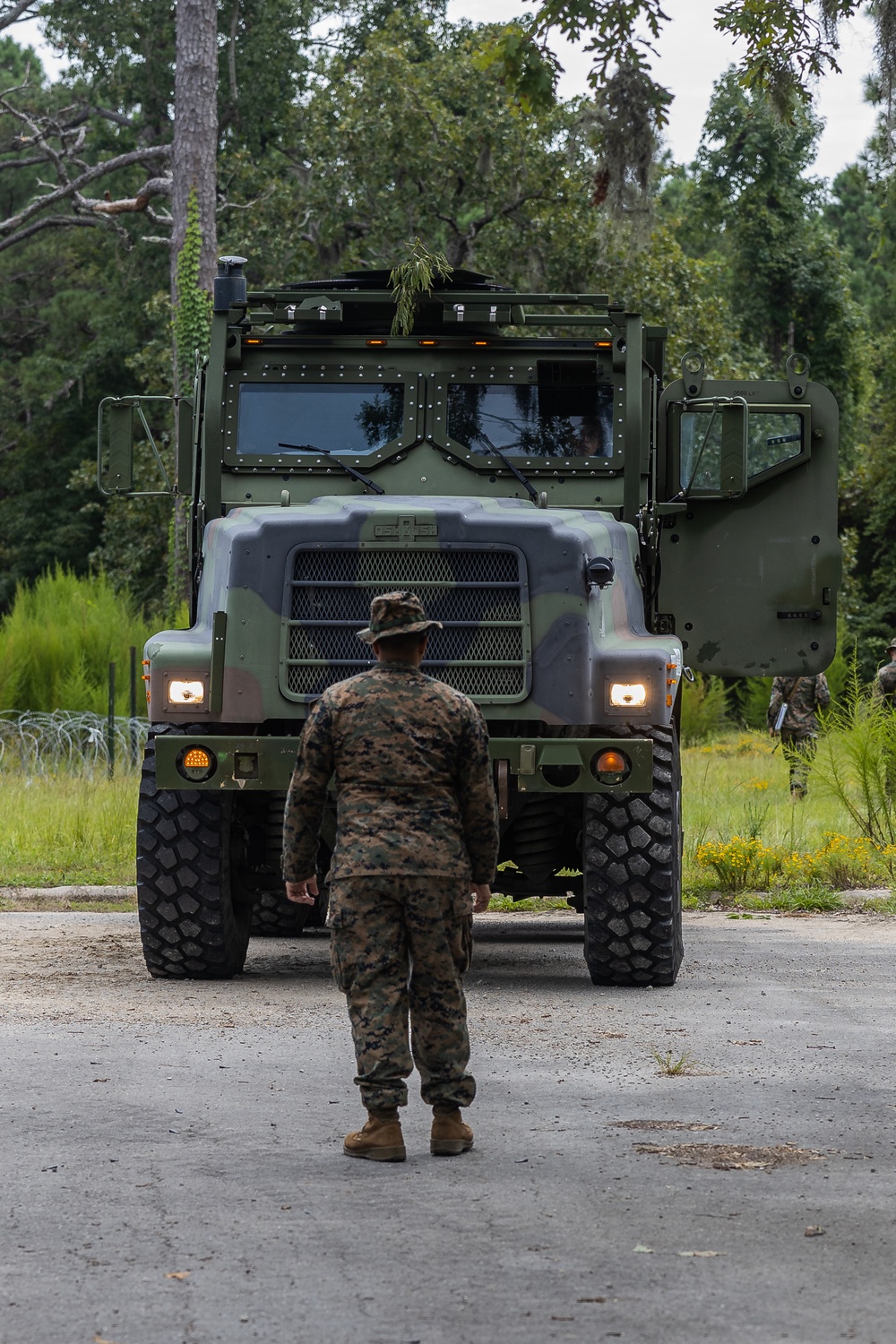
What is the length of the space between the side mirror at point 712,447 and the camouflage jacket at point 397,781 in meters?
4.31

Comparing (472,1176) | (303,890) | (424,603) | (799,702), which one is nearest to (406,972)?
(303,890)

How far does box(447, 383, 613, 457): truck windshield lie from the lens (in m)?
10.1

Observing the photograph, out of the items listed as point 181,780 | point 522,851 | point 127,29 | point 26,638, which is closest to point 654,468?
point 522,851

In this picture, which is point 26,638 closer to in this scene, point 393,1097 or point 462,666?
point 462,666

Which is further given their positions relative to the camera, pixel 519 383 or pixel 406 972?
pixel 519 383

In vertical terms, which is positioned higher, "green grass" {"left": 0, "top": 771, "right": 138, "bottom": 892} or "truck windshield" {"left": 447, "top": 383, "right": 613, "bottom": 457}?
"truck windshield" {"left": 447, "top": 383, "right": 613, "bottom": 457}

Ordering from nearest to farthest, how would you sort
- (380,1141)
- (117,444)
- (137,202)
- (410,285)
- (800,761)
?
(380,1141)
(410,285)
(117,444)
(800,761)
(137,202)

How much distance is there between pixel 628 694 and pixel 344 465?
2.09 metres

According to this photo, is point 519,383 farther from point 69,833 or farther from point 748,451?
point 69,833

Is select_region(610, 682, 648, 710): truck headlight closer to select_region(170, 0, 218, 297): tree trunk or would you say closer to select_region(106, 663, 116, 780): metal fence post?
select_region(106, 663, 116, 780): metal fence post

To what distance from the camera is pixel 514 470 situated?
9969mm

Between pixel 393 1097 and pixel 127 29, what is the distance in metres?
33.0

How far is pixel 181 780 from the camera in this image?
28.8ft

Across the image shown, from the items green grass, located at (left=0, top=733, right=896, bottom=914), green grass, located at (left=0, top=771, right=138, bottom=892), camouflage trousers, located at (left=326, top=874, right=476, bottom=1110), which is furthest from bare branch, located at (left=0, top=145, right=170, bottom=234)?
camouflage trousers, located at (left=326, top=874, right=476, bottom=1110)
